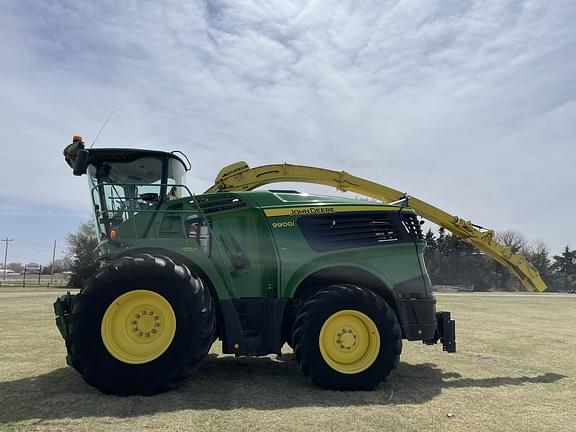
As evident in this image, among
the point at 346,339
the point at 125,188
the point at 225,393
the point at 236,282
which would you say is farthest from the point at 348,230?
the point at 125,188

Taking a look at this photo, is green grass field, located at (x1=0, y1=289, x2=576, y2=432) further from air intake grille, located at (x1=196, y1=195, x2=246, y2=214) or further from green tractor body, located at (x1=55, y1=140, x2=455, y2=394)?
air intake grille, located at (x1=196, y1=195, x2=246, y2=214)

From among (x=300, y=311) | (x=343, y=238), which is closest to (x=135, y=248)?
(x=300, y=311)

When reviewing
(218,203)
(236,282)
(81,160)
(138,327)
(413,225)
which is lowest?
(138,327)

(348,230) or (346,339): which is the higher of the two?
(348,230)

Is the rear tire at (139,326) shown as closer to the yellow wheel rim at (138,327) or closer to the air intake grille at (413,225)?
the yellow wheel rim at (138,327)

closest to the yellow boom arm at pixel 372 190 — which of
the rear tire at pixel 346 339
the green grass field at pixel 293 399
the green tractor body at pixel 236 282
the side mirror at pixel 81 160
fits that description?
the green grass field at pixel 293 399

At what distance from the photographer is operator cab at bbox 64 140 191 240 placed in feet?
20.4

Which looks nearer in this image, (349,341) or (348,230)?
(349,341)

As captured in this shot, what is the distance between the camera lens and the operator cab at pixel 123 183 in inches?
244

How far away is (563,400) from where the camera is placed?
17.5 feet

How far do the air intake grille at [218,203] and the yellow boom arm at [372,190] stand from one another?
3942 mm

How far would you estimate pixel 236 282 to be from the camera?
5844 millimetres

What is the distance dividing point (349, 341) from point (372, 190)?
5.64 m

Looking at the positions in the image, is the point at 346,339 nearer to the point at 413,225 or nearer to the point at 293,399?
the point at 293,399
